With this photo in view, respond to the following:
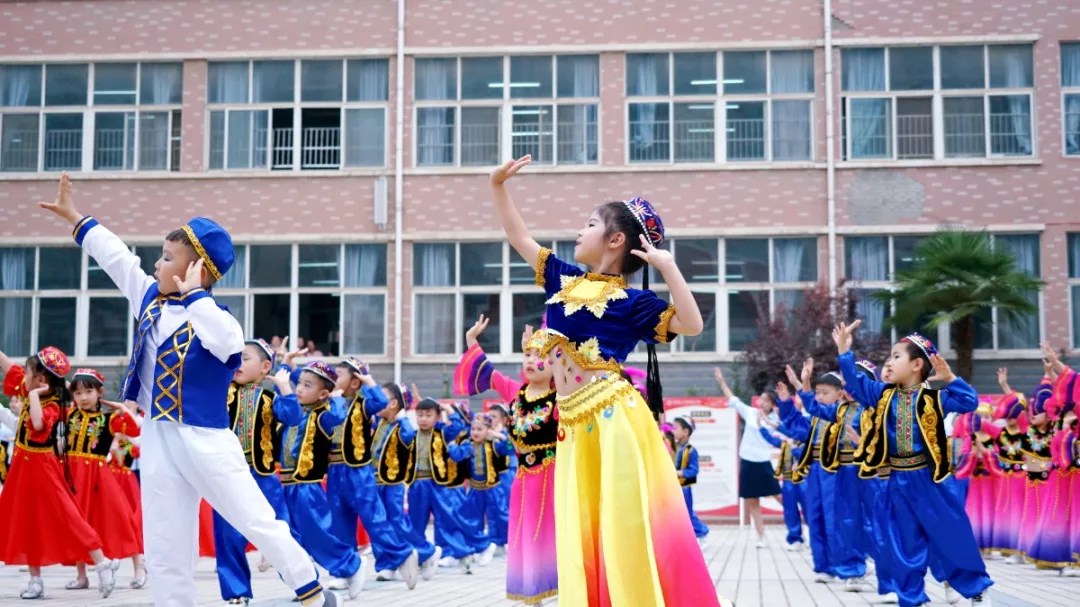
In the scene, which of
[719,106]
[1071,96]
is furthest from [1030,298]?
[719,106]

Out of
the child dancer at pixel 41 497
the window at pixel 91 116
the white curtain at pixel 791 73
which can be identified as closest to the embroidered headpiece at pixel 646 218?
the child dancer at pixel 41 497

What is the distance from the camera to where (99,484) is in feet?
38.8

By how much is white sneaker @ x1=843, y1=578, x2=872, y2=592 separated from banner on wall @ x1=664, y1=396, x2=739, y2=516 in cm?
877

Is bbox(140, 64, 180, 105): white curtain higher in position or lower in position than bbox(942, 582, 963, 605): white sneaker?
higher

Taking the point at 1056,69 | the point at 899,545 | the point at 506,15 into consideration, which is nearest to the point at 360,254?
the point at 506,15

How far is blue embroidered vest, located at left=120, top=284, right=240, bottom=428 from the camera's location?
255 inches

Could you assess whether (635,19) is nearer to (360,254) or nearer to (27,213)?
(360,254)

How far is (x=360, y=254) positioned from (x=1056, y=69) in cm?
1373

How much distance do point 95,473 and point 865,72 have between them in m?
17.6

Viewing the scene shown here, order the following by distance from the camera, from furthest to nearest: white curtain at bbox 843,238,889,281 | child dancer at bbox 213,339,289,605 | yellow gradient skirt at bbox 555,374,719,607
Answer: white curtain at bbox 843,238,889,281 < child dancer at bbox 213,339,289,605 < yellow gradient skirt at bbox 555,374,719,607

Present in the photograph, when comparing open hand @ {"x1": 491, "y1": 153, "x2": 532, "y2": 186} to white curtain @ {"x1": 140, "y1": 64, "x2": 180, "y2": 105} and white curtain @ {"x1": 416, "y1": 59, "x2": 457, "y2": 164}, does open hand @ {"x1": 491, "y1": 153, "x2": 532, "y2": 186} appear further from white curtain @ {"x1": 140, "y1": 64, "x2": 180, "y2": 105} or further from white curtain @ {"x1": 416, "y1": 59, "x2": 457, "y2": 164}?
white curtain @ {"x1": 140, "y1": 64, "x2": 180, "y2": 105}

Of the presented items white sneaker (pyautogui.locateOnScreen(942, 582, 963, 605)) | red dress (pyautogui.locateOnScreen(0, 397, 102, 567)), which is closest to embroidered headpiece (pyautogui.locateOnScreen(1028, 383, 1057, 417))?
white sneaker (pyautogui.locateOnScreen(942, 582, 963, 605))

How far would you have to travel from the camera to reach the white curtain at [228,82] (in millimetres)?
25547

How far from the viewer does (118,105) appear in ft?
84.3
